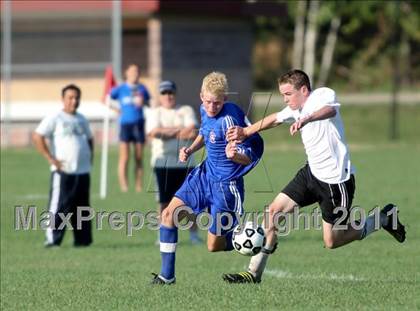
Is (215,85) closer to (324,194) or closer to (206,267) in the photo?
(324,194)

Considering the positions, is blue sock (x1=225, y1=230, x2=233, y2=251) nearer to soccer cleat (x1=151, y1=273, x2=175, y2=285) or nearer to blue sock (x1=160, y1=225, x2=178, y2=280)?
blue sock (x1=160, y1=225, x2=178, y2=280)

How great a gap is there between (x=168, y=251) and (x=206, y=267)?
2287 mm

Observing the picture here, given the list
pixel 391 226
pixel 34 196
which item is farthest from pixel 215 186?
pixel 34 196

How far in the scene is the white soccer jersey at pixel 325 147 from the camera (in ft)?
33.9

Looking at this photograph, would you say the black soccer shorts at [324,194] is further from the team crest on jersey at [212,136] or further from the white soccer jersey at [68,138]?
the white soccer jersey at [68,138]

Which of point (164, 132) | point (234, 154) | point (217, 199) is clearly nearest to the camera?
point (234, 154)

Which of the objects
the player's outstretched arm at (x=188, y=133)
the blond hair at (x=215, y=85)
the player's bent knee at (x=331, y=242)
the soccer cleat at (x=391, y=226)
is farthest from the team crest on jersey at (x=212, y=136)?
the player's outstretched arm at (x=188, y=133)

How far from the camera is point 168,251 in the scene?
410 inches

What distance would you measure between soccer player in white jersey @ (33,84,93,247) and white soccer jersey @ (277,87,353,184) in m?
5.22

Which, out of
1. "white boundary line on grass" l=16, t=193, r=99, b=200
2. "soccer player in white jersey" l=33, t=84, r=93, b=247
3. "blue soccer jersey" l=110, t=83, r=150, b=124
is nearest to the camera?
"soccer player in white jersey" l=33, t=84, r=93, b=247

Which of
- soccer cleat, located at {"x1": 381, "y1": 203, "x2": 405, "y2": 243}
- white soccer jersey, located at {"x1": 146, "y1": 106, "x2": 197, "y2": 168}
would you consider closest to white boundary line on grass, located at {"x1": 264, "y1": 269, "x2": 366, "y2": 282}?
soccer cleat, located at {"x1": 381, "y1": 203, "x2": 405, "y2": 243}

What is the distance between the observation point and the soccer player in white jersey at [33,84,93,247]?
49.3 feet

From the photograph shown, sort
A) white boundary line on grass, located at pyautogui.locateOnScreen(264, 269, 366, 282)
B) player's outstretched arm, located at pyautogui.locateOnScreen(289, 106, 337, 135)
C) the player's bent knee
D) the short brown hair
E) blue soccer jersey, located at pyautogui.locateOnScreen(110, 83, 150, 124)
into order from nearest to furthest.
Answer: player's outstretched arm, located at pyautogui.locateOnScreen(289, 106, 337, 135) → the short brown hair → the player's bent knee → white boundary line on grass, located at pyautogui.locateOnScreen(264, 269, 366, 282) → blue soccer jersey, located at pyautogui.locateOnScreen(110, 83, 150, 124)

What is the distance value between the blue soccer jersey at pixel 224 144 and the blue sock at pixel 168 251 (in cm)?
63
